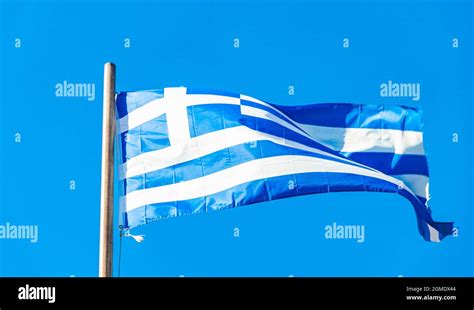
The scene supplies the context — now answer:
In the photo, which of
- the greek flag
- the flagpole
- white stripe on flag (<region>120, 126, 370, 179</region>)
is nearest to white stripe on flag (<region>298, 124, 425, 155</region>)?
the greek flag

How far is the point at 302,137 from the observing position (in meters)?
13.9

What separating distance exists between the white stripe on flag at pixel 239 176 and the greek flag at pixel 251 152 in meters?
0.01

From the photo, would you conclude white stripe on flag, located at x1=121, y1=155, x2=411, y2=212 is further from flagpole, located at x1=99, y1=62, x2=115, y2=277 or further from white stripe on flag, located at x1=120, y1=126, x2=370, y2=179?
flagpole, located at x1=99, y1=62, x2=115, y2=277

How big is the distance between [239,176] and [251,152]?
0.48 metres

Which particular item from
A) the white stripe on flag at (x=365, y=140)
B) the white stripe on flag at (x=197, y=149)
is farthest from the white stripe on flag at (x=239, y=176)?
the white stripe on flag at (x=365, y=140)

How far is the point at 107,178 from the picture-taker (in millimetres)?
11570

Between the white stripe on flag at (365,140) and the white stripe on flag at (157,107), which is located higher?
the white stripe on flag at (157,107)

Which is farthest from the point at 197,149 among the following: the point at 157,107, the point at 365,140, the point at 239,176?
the point at 365,140

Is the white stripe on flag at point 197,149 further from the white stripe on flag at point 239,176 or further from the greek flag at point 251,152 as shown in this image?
the white stripe on flag at point 239,176

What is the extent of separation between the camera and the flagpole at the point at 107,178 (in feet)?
36.9

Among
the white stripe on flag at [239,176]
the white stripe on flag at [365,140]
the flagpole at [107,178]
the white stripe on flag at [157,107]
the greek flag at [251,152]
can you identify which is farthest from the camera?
the white stripe on flag at [365,140]
